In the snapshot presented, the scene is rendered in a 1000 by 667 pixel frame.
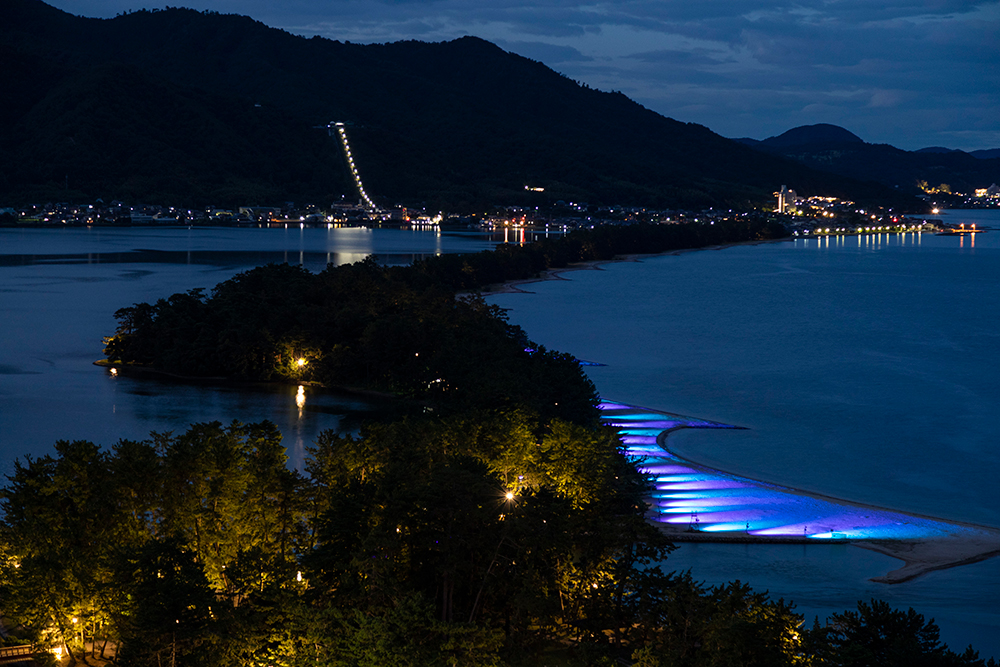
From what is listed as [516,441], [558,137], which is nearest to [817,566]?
[516,441]

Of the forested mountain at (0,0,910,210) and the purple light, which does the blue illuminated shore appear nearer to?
the purple light

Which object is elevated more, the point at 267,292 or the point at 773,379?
the point at 267,292

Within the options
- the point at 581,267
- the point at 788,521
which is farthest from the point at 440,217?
the point at 788,521

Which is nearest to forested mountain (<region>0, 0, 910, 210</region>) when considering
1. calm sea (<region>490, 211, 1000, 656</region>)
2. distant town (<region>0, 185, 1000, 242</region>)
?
distant town (<region>0, 185, 1000, 242</region>)

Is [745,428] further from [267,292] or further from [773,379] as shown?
[267,292]

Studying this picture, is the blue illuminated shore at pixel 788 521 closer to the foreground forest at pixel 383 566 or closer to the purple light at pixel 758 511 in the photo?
the purple light at pixel 758 511

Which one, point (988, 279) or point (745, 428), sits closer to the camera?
point (745, 428)

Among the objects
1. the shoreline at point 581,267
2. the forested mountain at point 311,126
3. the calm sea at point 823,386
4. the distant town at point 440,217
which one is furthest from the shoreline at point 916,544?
the forested mountain at point 311,126
